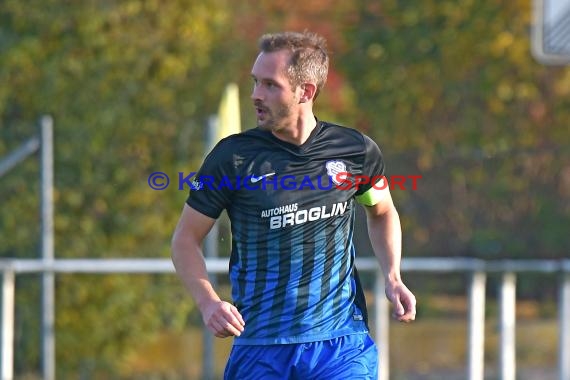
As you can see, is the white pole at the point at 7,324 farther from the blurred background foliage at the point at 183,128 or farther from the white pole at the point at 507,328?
the white pole at the point at 507,328

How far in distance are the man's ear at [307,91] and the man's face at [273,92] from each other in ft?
0.10

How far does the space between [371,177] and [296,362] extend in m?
0.82

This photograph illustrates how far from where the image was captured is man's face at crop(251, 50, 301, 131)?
16.7 ft

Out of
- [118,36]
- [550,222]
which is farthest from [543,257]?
[118,36]

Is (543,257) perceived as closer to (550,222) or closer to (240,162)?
(550,222)

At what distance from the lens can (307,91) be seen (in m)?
5.21

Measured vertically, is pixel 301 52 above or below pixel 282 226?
above

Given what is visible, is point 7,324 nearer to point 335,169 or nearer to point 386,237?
point 386,237

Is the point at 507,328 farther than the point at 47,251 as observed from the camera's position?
Yes

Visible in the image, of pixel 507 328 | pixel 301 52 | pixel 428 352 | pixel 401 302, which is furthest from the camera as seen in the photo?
pixel 428 352

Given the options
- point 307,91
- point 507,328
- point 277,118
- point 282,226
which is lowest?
point 507,328

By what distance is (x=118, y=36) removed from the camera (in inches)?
436

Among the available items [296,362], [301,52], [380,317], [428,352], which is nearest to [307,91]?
A: [301,52]

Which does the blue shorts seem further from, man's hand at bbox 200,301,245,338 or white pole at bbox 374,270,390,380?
white pole at bbox 374,270,390,380
